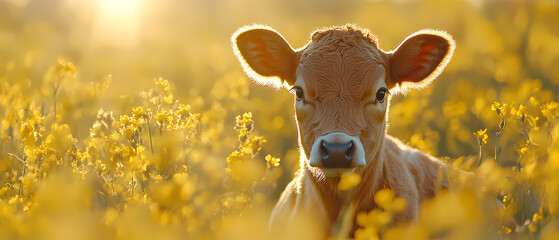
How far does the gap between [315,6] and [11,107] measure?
76.3 feet

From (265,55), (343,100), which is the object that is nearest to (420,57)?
(343,100)

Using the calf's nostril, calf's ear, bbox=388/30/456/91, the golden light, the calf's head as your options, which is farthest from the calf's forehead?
the golden light

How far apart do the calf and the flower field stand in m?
0.24

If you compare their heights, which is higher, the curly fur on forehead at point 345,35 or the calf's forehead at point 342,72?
the curly fur on forehead at point 345,35

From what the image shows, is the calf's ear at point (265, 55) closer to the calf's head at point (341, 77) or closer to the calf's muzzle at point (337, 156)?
the calf's head at point (341, 77)

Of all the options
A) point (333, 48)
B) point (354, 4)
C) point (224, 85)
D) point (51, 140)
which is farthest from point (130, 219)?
point (354, 4)

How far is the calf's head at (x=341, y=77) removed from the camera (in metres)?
4.35

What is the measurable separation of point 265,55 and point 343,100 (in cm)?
120

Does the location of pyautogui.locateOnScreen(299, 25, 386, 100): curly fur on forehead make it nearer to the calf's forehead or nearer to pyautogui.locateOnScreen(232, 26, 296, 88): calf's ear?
the calf's forehead

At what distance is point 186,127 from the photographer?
15.6ft

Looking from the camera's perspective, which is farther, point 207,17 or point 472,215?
point 207,17

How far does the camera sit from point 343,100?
15.6 ft

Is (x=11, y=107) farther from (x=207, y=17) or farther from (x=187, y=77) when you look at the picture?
(x=207, y=17)

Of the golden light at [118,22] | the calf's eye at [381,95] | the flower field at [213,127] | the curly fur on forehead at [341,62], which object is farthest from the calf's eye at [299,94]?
the golden light at [118,22]
